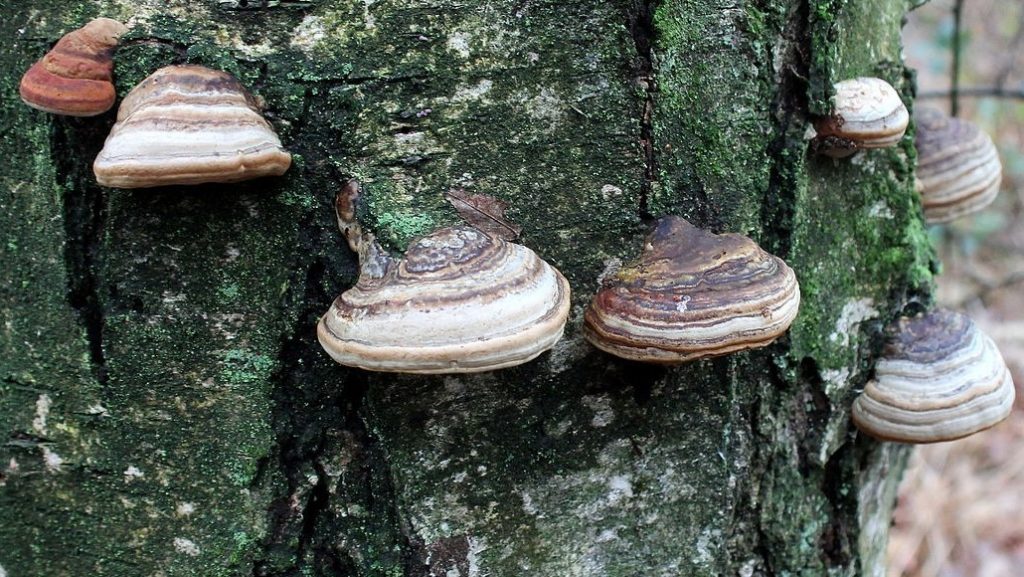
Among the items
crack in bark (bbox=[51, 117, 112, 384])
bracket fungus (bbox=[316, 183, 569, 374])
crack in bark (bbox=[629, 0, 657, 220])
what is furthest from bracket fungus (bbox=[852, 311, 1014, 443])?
crack in bark (bbox=[51, 117, 112, 384])

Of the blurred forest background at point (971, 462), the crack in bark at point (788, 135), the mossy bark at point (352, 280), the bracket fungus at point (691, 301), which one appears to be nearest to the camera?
the bracket fungus at point (691, 301)

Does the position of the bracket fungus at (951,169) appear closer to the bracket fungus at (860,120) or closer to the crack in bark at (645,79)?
the bracket fungus at (860,120)

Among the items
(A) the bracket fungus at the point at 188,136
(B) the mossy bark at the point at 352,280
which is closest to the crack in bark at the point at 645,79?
(B) the mossy bark at the point at 352,280

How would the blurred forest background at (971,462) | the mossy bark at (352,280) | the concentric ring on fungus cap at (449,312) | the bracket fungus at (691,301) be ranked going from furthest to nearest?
the blurred forest background at (971,462) < the mossy bark at (352,280) < the bracket fungus at (691,301) < the concentric ring on fungus cap at (449,312)

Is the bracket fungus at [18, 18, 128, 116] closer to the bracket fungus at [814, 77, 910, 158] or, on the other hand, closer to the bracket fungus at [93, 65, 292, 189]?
the bracket fungus at [93, 65, 292, 189]

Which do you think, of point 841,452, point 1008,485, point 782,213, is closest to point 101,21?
point 782,213

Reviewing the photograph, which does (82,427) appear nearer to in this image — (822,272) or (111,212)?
(111,212)

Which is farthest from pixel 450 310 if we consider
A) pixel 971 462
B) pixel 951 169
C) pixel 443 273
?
pixel 971 462
